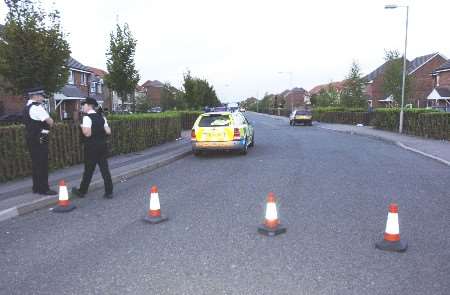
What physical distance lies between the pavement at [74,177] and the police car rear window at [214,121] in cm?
138

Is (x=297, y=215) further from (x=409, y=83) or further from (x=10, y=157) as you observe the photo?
(x=409, y=83)

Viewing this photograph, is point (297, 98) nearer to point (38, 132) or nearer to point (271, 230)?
point (38, 132)

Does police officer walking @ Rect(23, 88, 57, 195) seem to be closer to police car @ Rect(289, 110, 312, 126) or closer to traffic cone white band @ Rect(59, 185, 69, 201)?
traffic cone white band @ Rect(59, 185, 69, 201)

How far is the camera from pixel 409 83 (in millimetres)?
38250

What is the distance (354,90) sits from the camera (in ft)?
138

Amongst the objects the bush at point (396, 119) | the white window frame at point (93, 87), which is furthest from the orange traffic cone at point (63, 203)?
the white window frame at point (93, 87)

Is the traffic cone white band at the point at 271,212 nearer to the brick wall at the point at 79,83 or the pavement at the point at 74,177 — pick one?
the pavement at the point at 74,177

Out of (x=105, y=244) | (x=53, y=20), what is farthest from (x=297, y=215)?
(x=53, y=20)

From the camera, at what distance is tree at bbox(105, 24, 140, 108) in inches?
830

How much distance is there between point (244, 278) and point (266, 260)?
510mm

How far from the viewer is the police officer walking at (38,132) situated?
6.86 m

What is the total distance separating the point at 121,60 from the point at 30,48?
33.3 ft

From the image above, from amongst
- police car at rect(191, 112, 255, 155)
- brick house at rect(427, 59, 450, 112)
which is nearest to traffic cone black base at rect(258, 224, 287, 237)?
police car at rect(191, 112, 255, 155)

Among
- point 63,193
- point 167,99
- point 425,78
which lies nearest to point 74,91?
point 167,99
